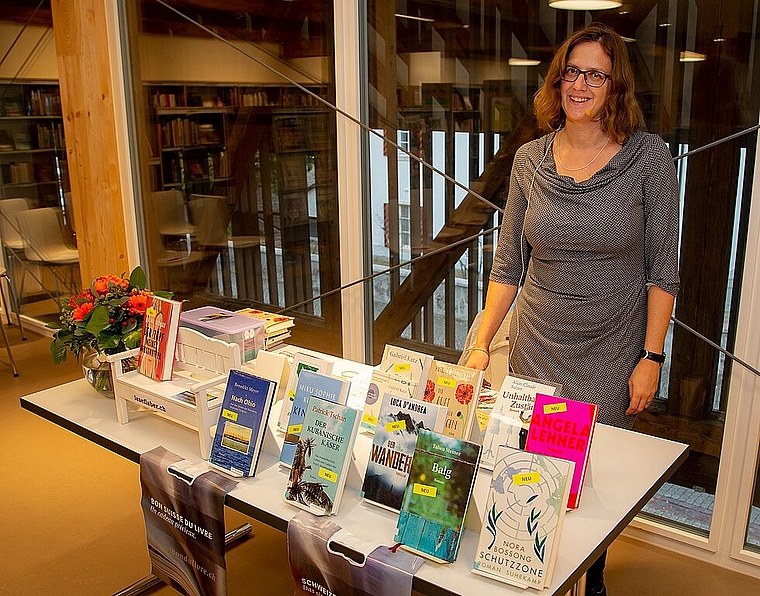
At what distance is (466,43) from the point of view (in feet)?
9.39

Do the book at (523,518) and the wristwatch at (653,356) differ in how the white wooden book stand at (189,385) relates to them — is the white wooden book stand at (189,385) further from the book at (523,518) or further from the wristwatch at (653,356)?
the wristwatch at (653,356)

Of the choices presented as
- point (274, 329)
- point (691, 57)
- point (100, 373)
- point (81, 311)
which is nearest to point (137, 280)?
point (81, 311)

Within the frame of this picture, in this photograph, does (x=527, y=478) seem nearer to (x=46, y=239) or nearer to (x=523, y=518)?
(x=523, y=518)

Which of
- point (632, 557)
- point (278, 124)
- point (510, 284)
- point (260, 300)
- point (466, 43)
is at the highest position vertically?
point (466, 43)

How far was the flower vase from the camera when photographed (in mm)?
2238

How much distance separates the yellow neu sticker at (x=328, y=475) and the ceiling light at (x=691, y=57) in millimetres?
1723

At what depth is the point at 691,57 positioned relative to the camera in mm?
2398

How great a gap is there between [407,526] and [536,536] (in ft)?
0.80

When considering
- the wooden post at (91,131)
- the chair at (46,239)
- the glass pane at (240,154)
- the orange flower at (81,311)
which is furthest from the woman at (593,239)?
the chair at (46,239)

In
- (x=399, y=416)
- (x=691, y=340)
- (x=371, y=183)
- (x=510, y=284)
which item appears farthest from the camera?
(x=371, y=183)

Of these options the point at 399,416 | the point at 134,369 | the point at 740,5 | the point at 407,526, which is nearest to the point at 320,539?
the point at 407,526

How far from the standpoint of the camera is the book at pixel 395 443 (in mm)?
1559

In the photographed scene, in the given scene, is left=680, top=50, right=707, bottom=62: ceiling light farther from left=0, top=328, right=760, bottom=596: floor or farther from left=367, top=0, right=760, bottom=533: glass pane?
left=0, top=328, right=760, bottom=596: floor

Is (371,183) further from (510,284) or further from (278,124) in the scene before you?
(510,284)
